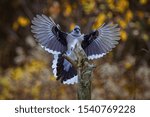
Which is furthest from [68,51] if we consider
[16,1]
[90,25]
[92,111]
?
[16,1]

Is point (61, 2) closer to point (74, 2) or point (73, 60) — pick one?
point (74, 2)

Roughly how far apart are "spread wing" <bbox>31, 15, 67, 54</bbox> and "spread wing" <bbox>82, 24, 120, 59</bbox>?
14 cm

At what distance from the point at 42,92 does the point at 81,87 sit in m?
4.13

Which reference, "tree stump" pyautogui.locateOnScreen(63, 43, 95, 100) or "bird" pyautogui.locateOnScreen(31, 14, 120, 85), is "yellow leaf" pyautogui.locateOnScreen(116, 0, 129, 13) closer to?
"bird" pyautogui.locateOnScreen(31, 14, 120, 85)

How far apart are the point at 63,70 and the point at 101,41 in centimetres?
30

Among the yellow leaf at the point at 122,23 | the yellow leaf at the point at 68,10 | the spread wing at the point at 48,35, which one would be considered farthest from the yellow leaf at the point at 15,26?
the spread wing at the point at 48,35

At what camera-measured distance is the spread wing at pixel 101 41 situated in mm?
4059

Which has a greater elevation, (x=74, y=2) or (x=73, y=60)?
(x=74, y=2)

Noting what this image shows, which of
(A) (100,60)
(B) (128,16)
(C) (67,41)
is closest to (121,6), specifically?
(B) (128,16)

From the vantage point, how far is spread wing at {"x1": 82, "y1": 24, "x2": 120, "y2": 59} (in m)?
4.06

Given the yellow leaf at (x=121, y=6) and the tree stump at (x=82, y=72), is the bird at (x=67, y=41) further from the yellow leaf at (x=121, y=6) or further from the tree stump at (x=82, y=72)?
the yellow leaf at (x=121, y=6)

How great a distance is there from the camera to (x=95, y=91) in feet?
26.1

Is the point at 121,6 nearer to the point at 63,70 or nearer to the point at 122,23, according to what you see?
the point at 122,23

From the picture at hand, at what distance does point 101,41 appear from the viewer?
13.5 ft
